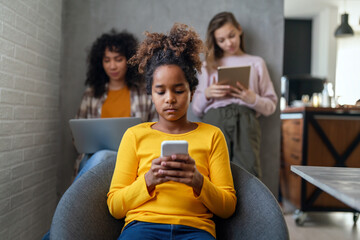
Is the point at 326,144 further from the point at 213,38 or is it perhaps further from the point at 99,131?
the point at 99,131

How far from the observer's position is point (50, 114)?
223cm

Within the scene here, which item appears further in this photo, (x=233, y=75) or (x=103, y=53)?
(x=103, y=53)

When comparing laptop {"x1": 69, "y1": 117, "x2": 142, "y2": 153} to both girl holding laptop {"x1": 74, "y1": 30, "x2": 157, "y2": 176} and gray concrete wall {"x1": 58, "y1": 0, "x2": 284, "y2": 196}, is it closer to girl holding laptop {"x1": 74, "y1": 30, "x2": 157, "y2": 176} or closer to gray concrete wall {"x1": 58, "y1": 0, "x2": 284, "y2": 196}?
girl holding laptop {"x1": 74, "y1": 30, "x2": 157, "y2": 176}

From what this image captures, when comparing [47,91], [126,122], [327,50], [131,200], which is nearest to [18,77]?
[47,91]

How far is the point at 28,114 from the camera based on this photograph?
185cm

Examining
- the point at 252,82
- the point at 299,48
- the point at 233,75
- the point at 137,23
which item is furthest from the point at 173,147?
the point at 299,48

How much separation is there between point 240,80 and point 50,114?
1340 millimetres

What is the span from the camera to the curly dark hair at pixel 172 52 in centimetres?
120

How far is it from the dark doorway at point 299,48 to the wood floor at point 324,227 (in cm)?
464

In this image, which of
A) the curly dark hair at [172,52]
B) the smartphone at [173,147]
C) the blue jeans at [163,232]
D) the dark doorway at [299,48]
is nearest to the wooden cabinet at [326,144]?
the curly dark hair at [172,52]

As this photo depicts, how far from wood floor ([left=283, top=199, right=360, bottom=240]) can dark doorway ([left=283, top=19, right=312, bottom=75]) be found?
4.64 metres

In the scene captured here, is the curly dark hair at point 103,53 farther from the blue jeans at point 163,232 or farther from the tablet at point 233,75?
the blue jeans at point 163,232

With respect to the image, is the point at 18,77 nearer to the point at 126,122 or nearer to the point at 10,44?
the point at 10,44

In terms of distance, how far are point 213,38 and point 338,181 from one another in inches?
64.9
